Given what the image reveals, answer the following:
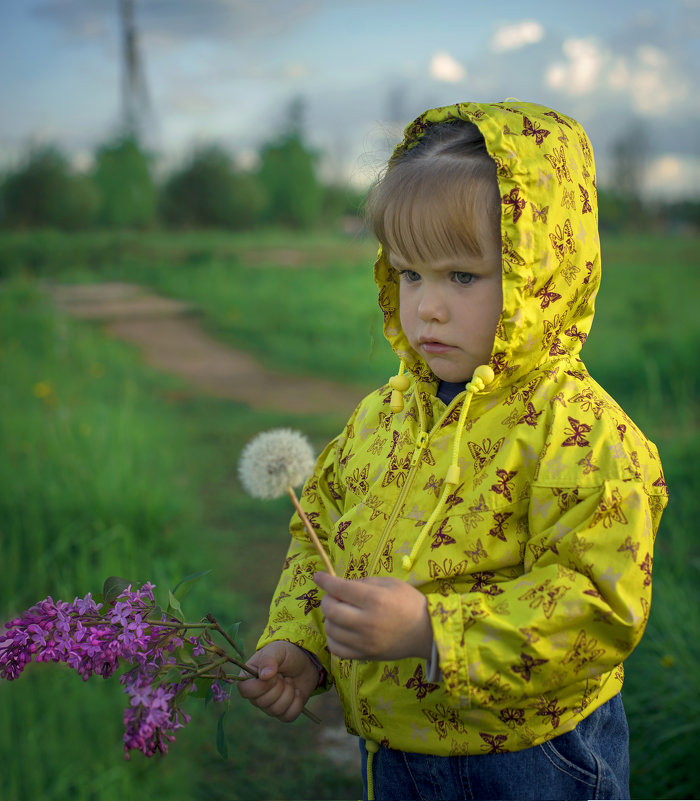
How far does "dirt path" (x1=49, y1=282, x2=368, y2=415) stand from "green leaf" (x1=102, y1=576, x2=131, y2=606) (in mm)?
4360

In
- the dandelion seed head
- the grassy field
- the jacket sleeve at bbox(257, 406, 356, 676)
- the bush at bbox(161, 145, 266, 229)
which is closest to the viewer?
the dandelion seed head

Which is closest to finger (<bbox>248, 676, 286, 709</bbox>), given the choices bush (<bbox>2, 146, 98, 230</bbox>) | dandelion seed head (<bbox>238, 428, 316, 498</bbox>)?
dandelion seed head (<bbox>238, 428, 316, 498</bbox>)

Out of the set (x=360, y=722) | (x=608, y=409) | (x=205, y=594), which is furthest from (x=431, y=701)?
(x=205, y=594)

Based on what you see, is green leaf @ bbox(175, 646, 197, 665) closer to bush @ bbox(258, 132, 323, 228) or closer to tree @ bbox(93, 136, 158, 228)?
tree @ bbox(93, 136, 158, 228)

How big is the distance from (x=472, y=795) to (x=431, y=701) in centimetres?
16

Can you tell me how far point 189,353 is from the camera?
22.2 feet

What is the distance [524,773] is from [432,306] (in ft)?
2.29

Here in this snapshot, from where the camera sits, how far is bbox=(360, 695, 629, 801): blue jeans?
3.63 feet

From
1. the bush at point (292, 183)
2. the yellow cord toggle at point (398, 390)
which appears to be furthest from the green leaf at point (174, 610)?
the bush at point (292, 183)

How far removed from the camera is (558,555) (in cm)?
100

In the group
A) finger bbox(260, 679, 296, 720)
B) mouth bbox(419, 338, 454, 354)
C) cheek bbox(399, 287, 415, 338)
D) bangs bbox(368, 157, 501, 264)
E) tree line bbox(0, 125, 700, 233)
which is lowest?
finger bbox(260, 679, 296, 720)

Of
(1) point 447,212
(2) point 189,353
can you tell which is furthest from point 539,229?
(2) point 189,353

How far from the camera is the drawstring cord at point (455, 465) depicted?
1.11m

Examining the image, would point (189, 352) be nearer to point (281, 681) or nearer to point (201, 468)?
point (201, 468)
